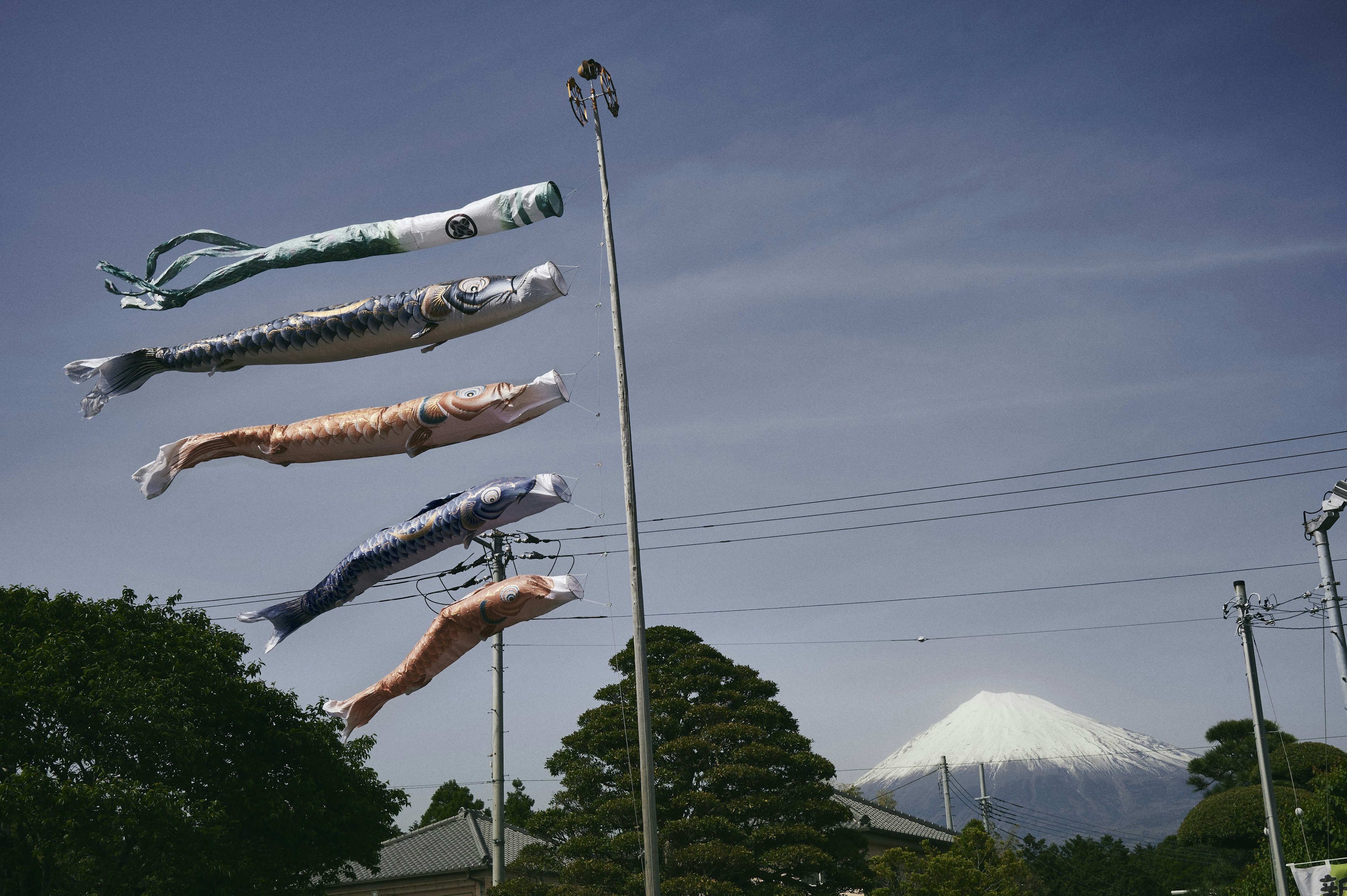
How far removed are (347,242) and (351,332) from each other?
1.44 m

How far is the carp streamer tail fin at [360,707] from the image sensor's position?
51.2 ft

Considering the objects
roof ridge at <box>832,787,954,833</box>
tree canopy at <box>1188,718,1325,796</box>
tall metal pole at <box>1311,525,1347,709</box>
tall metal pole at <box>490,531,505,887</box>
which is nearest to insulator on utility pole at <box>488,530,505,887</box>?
tall metal pole at <box>490,531,505,887</box>

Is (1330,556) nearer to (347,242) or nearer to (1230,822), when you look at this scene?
(347,242)

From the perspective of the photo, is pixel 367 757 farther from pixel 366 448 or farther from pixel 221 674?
pixel 366 448

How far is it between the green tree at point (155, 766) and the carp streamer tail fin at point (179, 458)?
323 cm

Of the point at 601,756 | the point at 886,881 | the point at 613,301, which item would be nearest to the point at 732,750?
the point at 601,756

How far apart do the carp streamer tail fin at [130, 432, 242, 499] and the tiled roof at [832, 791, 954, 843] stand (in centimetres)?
2705

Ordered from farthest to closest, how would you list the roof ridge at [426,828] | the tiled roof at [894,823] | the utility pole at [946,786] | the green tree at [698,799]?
1. the utility pole at [946,786]
2. the tiled roof at [894,823]
3. the roof ridge at [426,828]
4. the green tree at [698,799]

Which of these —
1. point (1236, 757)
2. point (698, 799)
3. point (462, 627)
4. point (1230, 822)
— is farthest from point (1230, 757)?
point (462, 627)

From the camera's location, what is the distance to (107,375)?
51.4 feet

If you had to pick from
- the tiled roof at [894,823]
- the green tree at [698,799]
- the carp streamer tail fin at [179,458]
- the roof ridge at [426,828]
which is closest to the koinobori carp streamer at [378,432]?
the carp streamer tail fin at [179,458]

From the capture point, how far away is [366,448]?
15.4m

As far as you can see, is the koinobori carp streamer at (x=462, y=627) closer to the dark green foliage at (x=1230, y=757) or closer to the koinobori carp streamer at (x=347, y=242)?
the koinobori carp streamer at (x=347, y=242)

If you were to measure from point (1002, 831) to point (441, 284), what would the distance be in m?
40.7
